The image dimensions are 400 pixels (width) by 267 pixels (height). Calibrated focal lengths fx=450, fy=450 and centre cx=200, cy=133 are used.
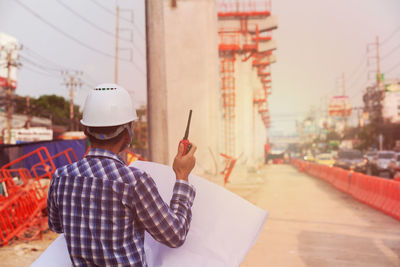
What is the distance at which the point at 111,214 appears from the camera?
196cm

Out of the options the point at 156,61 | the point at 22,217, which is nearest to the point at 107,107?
the point at 156,61

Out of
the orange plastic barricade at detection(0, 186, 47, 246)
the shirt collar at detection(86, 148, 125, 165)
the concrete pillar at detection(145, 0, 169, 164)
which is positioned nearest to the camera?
the shirt collar at detection(86, 148, 125, 165)

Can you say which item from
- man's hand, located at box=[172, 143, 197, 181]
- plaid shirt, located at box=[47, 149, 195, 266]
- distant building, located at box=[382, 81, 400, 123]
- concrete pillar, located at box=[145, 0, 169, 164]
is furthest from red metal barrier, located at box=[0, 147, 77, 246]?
distant building, located at box=[382, 81, 400, 123]

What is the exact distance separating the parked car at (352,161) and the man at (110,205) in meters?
33.6

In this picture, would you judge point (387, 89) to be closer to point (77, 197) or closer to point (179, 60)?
point (179, 60)

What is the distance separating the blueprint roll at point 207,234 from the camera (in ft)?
7.07

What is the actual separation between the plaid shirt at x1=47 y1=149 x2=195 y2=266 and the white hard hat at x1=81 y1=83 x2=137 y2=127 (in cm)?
19

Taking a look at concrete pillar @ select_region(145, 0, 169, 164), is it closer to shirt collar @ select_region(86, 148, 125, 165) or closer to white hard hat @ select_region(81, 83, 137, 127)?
white hard hat @ select_region(81, 83, 137, 127)

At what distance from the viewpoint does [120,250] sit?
195cm

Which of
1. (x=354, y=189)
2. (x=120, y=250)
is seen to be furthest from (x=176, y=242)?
(x=354, y=189)

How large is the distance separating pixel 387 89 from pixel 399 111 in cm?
662

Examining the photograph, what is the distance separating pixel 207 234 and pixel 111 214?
53 centimetres

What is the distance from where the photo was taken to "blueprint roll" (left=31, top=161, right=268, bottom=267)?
2.16 meters

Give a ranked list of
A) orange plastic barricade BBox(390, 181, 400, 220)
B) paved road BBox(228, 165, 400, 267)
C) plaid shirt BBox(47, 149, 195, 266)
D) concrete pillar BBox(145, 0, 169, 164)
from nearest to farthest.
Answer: plaid shirt BBox(47, 149, 195, 266) < paved road BBox(228, 165, 400, 267) < concrete pillar BBox(145, 0, 169, 164) < orange plastic barricade BBox(390, 181, 400, 220)
